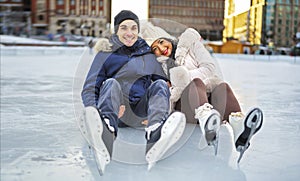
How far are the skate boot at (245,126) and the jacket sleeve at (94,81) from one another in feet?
1.31

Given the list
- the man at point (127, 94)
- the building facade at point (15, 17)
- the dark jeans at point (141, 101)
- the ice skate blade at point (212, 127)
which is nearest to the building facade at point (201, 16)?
the man at point (127, 94)

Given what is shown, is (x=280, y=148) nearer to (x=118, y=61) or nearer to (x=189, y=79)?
(x=189, y=79)

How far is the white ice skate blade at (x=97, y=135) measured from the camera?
91 cm

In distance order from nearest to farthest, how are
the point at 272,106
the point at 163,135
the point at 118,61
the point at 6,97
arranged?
the point at 163,135, the point at 118,61, the point at 272,106, the point at 6,97

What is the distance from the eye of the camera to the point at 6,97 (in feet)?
7.74

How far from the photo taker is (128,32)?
112cm

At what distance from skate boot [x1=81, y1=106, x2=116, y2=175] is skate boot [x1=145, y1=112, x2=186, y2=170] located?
0.33 ft

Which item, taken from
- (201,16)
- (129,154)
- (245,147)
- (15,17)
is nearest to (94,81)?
(129,154)

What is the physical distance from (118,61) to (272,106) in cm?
122

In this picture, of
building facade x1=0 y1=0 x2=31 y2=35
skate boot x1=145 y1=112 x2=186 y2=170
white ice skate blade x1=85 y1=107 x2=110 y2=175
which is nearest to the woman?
skate boot x1=145 y1=112 x2=186 y2=170

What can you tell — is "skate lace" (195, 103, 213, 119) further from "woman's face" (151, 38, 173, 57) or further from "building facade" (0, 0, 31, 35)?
"building facade" (0, 0, 31, 35)

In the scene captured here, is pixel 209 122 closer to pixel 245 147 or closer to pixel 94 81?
pixel 245 147

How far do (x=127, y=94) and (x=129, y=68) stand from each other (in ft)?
0.26

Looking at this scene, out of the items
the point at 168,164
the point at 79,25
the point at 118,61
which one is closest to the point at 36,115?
the point at 118,61
